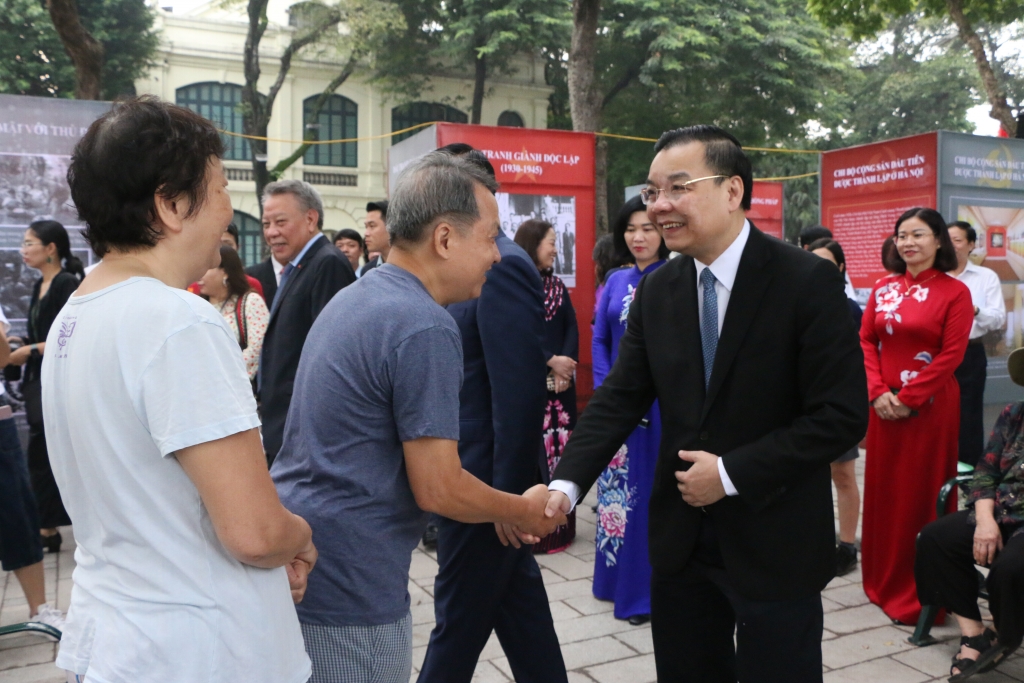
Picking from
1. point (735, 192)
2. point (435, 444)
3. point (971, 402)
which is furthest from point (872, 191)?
point (435, 444)

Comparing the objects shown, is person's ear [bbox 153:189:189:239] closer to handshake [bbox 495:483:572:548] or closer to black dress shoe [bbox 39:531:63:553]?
handshake [bbox 495:483:572:548]

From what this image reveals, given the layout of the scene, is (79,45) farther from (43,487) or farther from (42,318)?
(43,487)

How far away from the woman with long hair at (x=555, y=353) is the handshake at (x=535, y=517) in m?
2.74

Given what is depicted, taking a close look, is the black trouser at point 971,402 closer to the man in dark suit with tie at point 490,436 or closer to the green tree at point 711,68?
the man in dark suit with tie at point 490,436

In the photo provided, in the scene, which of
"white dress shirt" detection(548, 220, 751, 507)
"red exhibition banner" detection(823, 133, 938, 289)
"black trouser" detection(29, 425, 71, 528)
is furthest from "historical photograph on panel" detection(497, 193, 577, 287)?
"white dress shirt" detection(548, 220, 751, 507)

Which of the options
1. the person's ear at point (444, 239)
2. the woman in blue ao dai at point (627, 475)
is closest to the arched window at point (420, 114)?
the woman in blue ao dai at point (627, 475)

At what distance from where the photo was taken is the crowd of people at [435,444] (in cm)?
139

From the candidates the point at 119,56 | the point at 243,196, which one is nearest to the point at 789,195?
the point at 243,196

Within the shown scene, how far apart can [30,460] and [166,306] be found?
4.73 meters

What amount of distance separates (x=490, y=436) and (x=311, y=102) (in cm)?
3008

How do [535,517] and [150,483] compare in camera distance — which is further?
[535,517]

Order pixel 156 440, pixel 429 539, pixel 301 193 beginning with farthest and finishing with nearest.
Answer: pixel 429 539, pixel 301 193, pixel 156 440

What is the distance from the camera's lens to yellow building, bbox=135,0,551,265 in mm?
28844

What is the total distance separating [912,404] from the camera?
417 centimetres
